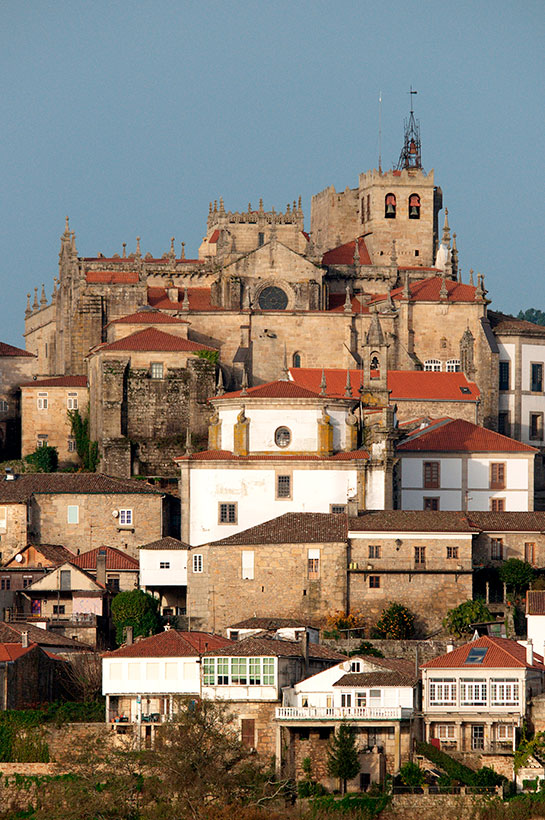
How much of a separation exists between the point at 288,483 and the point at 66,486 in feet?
32.7

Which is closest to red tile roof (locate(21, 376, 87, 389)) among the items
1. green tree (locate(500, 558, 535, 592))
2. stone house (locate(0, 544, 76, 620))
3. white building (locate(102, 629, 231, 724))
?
stone house (locate(0, 544, 76, 620))

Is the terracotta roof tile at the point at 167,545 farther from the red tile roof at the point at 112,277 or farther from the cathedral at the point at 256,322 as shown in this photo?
the red tile roof at the point at 112,277

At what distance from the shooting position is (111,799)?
63.2m

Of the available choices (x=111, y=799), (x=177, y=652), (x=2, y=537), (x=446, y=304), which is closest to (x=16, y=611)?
(x=2, y=537)

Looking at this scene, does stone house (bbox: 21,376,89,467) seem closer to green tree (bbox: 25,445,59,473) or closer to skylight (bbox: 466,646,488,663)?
green tree (bbox: 25,445,59,473)

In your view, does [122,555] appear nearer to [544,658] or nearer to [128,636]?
[128,636]

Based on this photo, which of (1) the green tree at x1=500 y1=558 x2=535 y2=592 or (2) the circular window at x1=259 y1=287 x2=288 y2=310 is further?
(2) the circular window at x1=259 y1=287 x2=288 y2=310

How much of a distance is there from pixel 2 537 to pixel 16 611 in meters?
5.39

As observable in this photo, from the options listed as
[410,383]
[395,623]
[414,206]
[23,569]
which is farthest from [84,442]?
[414,206]

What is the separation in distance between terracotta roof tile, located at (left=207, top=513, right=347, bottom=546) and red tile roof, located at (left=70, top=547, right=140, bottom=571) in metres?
5.25

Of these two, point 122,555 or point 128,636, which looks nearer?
point 128,636

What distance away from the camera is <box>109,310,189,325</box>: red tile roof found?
102 m

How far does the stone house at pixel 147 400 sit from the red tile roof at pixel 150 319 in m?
3.22

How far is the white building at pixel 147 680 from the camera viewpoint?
69.4 m
